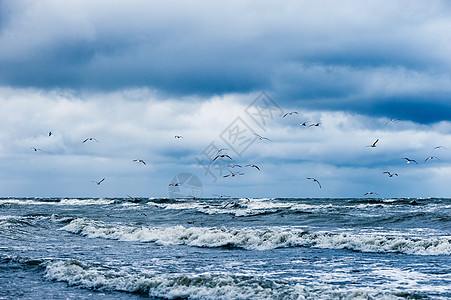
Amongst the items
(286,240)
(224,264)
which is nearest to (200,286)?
(224,264)

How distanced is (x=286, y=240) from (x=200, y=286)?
9389 mm

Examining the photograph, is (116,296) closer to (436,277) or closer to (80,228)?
(436,277)

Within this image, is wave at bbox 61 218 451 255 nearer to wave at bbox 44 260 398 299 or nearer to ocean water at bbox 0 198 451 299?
ocean water at bbox 0 198 451 299

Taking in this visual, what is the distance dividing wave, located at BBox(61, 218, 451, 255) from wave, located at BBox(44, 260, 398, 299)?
7.38 metres

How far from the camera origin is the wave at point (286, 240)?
59.5ft

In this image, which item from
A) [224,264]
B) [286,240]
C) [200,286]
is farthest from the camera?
[286,240]

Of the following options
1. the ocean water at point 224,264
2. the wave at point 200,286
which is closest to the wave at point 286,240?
the ocean water at point 224,264

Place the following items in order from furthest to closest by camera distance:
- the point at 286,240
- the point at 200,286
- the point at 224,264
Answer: the point at 286,240 → the point at 224,264 → the point at 200,286

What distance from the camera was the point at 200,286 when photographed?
39.6ft

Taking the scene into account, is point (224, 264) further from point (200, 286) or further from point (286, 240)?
point (286, 240)

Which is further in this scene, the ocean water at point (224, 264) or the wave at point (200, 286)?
the ocean water at point (224, 264)

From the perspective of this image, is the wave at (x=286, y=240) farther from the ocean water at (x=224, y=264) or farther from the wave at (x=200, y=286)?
the wave at (x=200, y=286)

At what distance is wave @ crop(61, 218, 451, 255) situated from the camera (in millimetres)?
18141

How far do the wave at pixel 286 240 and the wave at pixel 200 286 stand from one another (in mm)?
7379
